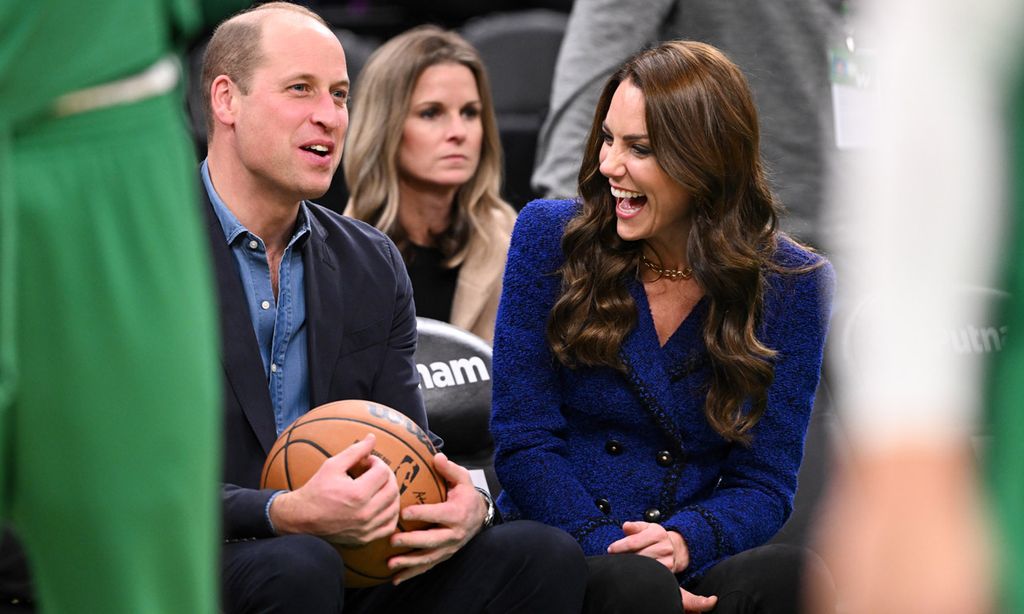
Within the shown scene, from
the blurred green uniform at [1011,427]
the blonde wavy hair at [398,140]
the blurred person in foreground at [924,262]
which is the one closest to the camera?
the blurred person in foreground at [924,262]

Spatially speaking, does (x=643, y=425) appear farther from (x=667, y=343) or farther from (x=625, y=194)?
(x=625, y=194)

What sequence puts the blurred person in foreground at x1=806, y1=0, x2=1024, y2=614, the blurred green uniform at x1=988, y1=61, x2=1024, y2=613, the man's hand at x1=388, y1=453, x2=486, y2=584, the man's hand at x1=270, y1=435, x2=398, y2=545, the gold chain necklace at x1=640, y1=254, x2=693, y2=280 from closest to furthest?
1. the blurred person in foreground at x1=806, y1=0, x2=1024, y2=614
2. the blurred green uniform at x1=988, y1=61, x2=1024, y2=613
3. the man's hand at x1=270, y1=435, x2=398, y2=545
4. the man's hand at x1=388, y1=453, x2=486, y2=584
5. the gold chain necklace at x1=640, y1=254, x2=693, y2=280

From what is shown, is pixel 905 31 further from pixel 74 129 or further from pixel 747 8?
pixel 747 8

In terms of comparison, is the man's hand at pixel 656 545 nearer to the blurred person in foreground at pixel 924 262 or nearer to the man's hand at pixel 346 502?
the man's hand at pixel 346 502

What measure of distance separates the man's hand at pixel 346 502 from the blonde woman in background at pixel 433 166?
1.61 meters

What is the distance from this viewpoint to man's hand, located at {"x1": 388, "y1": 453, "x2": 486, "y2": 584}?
2.73 m

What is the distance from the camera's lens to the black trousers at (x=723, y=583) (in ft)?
9.52

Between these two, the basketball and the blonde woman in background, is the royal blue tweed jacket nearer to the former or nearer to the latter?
the basketball

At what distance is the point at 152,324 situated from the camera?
4.61 ft

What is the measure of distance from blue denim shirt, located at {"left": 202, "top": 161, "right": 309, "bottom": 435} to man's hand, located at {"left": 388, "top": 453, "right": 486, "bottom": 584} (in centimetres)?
38

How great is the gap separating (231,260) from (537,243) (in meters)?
0.69

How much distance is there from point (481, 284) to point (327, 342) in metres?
1.28

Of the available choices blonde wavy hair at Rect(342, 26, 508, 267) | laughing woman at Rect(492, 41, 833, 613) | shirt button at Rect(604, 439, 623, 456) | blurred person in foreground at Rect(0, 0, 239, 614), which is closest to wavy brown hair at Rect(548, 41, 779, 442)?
laughing woman at Rect(492, 41, 833, 613)

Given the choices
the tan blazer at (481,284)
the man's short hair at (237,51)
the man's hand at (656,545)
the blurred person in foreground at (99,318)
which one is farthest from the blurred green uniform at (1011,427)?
the tan blazer at (481,284)
